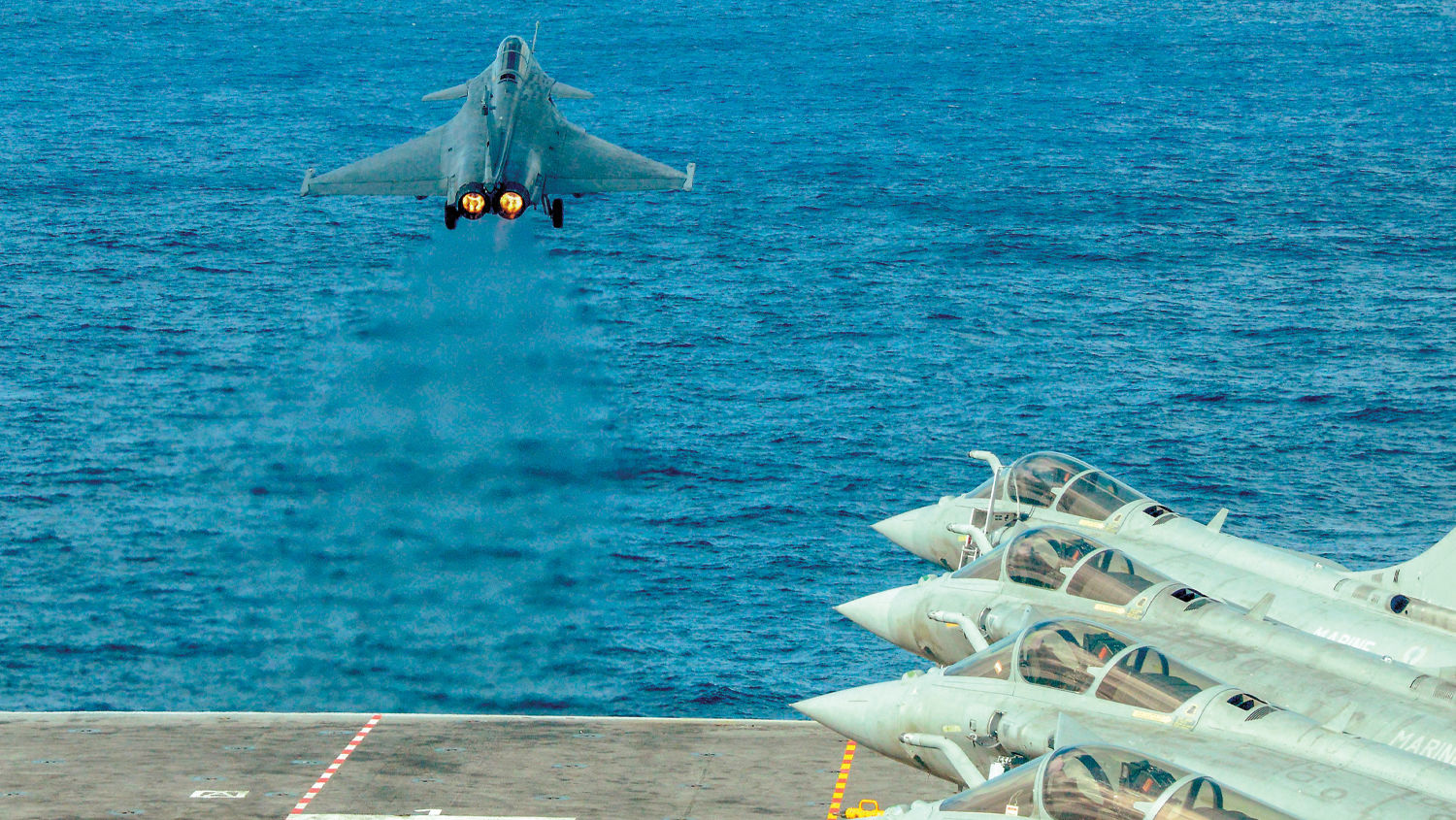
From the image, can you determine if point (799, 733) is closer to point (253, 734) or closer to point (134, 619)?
point (253, 734)

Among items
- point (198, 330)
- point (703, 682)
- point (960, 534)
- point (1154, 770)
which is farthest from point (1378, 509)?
point (198, 330)

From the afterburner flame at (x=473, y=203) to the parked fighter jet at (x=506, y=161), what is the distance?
1.5 inches

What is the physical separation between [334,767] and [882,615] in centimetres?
1492

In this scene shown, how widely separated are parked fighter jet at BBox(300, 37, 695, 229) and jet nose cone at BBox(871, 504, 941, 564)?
23.9m

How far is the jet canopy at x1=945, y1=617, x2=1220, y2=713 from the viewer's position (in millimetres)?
31312

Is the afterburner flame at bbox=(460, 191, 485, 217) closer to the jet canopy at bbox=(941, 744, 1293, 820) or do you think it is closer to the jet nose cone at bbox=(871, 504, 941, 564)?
the jet nose cone at bbox=(871, 504, 941, 564)

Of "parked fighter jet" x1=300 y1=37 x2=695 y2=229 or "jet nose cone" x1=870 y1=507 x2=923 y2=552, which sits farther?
"parked fighter jet" x1=300 y1=37 x2=695 y2=229

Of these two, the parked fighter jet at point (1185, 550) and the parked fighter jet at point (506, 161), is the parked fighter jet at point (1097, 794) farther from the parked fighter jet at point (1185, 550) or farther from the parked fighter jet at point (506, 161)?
the parked fighter jet at point (506, 161)

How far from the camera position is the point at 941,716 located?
3275cm

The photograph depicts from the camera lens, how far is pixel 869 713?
3347cm

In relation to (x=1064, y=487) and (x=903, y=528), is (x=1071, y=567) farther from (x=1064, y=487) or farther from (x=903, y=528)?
(x=903, y=528)

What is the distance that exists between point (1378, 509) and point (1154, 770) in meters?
66.6

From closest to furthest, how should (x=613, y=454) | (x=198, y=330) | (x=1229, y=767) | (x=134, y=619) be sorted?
(x=1229, y=767) → (x=134, y=619) → (x=613, y=454) → (x=198, y=330)

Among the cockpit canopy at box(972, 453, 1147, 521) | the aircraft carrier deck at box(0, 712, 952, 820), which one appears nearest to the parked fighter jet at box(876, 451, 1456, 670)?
the cockpit canopy at box(972, 453, 1147, 521)
